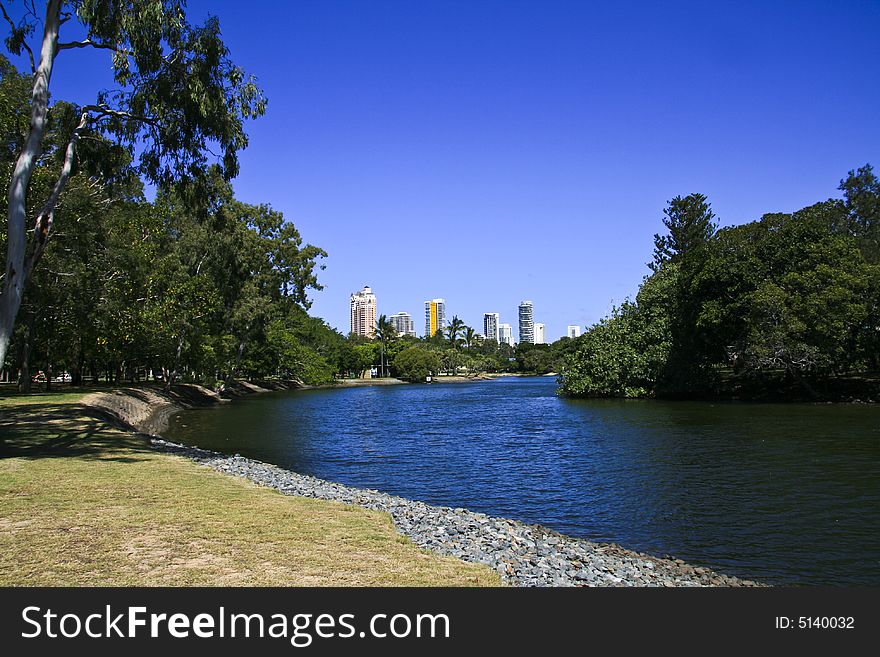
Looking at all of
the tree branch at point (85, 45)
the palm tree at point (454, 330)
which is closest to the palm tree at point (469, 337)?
the palm tree at point (454, 330)

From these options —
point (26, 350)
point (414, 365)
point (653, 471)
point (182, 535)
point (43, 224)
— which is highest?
point (43, 224)

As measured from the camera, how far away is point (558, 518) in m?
13.8

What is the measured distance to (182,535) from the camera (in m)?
8.38

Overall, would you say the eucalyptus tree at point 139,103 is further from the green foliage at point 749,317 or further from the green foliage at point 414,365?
the green foliage at point 414,365

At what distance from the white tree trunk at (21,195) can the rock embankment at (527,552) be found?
688 cm

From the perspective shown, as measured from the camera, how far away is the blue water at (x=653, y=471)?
38.4 feet

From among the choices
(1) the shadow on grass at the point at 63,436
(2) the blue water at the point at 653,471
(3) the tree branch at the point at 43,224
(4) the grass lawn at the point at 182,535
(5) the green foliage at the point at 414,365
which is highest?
(3) the tree branch at the point at 43,224

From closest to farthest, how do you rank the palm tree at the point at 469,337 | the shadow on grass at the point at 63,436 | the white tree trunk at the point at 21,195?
1. the white tree trunk at the point at 21,195
2. the shadow on grass at the point at 63,436
3. the palm tree at the point at 469,337

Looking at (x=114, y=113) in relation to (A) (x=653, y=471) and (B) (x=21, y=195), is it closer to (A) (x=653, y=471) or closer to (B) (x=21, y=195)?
(B) (x=21, y=195)

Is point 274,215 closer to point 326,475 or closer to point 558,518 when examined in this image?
point 326,475

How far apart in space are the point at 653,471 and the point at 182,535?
14915 mm

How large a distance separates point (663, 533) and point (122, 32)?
16371 mm

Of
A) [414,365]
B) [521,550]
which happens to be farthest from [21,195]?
[414,365]

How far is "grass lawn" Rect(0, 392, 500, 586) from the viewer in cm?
684
